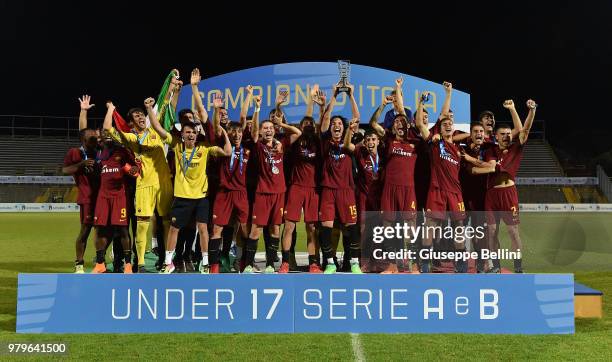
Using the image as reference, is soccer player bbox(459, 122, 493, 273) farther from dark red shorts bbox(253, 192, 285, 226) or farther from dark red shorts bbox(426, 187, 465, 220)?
dark red shorts bbox(253, 192, 285, 226)

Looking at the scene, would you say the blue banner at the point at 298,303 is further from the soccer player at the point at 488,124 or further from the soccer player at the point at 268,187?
the soccer player at the point at 488,124

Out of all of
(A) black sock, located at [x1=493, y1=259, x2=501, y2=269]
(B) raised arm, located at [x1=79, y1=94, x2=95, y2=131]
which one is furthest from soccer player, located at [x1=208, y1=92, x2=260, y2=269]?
(A) black sock, located at [x1=493, y1=259, x2=501, y2=269]

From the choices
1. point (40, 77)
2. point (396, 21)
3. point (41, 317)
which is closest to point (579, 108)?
point (396, 21)

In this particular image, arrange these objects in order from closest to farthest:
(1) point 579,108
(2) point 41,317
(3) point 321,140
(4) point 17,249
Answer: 1. (2) point 41,317
2. (3) point 321,140
3. (4) point 17,249
4. (1) point 579,108

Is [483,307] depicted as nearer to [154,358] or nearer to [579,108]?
[154,358]

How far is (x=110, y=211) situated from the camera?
5.87 meters

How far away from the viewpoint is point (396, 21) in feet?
130

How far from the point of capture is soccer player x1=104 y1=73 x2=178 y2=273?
19.1ft

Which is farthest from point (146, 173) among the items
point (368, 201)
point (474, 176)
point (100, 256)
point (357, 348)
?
point (474, 176)

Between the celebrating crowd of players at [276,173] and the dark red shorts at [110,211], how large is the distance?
0.4 inches

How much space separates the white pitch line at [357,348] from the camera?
4151 mm

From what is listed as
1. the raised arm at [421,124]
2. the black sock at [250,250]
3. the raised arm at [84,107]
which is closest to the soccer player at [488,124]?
the raised arm at [421,124]

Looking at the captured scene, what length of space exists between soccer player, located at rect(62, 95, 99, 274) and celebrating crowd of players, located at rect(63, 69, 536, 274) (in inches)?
0.7

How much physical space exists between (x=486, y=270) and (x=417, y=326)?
0.86 metres
